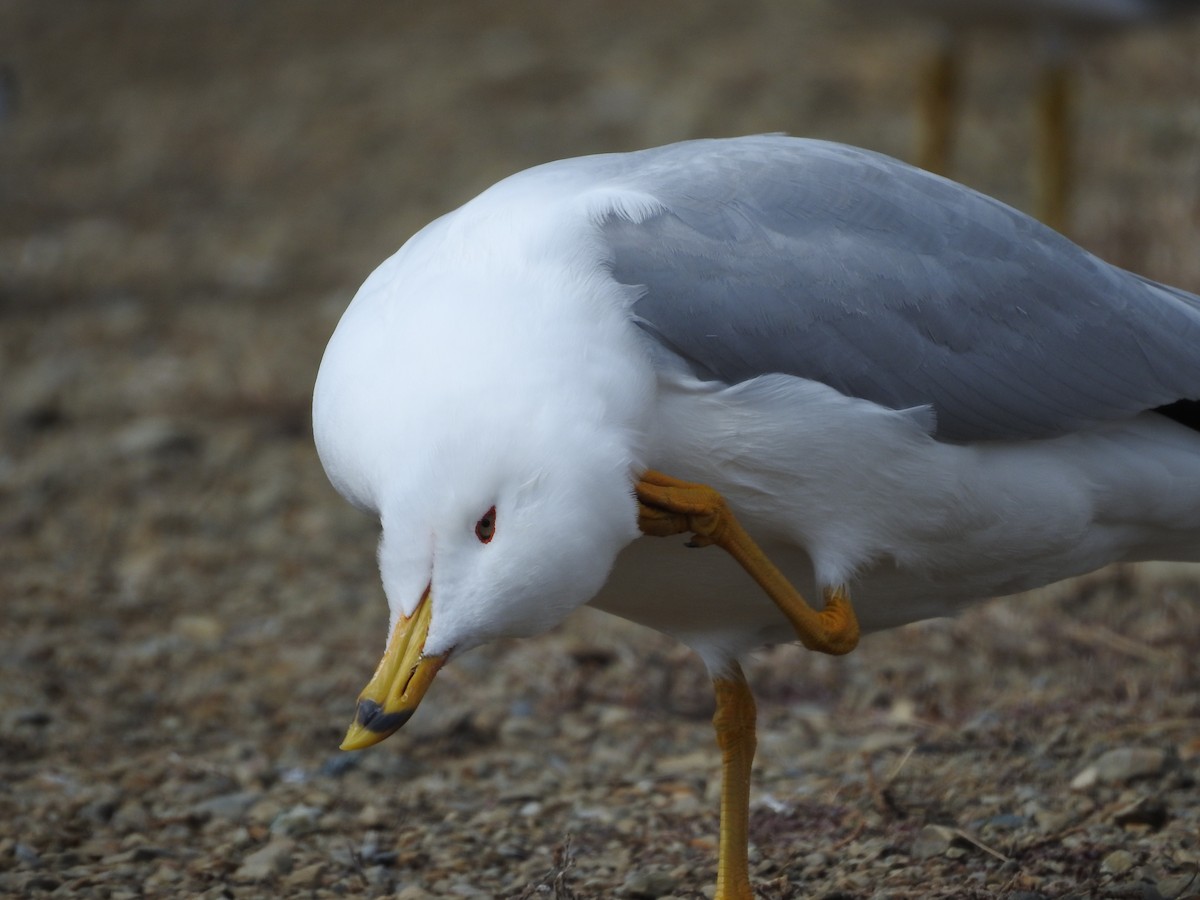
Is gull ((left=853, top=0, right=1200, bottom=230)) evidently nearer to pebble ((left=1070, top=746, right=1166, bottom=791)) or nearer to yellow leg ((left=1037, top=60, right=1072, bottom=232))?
yellow leg ((left=1037, top=60, right=1072, bottom=232))

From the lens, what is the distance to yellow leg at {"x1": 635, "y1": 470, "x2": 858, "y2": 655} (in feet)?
9.09

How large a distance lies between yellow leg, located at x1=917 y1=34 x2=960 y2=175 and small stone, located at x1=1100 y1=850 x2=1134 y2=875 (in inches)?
214

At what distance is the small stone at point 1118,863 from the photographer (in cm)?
343

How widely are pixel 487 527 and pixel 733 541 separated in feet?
1.69

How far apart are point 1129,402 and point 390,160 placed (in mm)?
7144

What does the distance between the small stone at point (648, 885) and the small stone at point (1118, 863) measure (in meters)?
0.88

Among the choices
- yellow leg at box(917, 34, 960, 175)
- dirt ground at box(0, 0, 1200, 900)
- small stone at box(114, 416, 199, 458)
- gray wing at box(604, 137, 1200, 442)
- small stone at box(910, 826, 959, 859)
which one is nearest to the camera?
gray wing at box(604, 137, 1200, 442)

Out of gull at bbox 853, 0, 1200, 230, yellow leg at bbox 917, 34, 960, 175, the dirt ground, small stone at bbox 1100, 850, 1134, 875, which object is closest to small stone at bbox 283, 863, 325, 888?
the dirt ground

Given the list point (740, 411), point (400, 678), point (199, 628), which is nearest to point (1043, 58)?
point (199, 628)

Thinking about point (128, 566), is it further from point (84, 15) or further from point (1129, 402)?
point (84, 15)

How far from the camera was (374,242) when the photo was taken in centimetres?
877

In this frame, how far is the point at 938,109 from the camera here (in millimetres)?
8539

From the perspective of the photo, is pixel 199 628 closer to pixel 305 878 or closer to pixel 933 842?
pixel 305 878

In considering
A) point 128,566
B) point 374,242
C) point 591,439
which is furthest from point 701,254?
point 374,242
